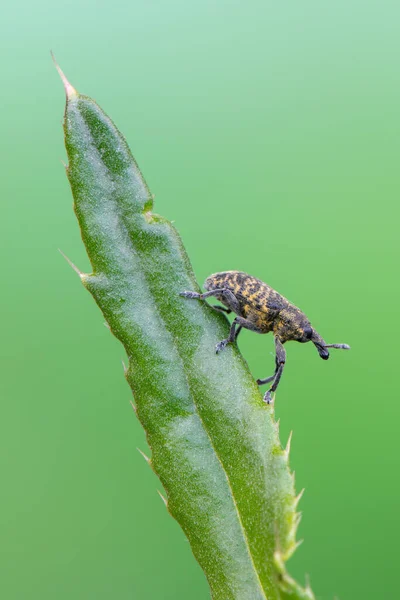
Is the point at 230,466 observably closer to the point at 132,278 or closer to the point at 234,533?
the point at 234,533

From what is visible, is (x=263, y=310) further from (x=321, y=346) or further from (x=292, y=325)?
(x=321, y=346)

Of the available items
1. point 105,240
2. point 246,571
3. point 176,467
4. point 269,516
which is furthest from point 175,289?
point 246,571

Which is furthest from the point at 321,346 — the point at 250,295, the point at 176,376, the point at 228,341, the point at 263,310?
the point at 176,376

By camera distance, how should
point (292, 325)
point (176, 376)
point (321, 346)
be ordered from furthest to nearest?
point (321, 346)
point (292, 325)
point (176, 376)

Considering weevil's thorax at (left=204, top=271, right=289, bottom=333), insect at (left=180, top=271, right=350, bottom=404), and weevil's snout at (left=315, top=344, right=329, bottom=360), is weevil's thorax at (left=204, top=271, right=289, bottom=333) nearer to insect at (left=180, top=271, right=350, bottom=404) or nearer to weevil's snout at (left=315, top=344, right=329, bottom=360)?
insect at (left=180, top=271, right=350, bottom=404)

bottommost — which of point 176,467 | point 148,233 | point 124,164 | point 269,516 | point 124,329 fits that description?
point 269,516

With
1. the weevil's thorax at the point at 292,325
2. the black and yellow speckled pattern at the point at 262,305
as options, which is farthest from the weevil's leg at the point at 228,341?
the weevil's thorax at the point at 292,325
